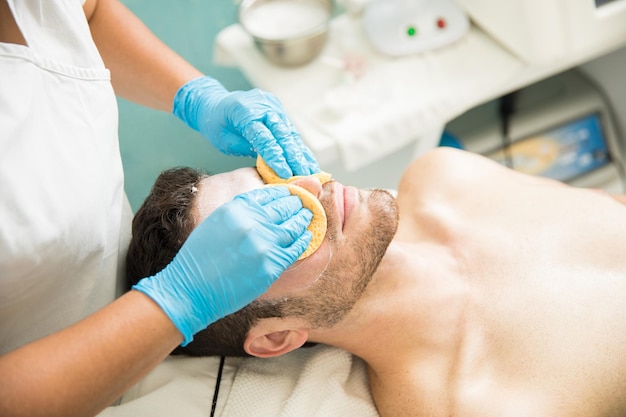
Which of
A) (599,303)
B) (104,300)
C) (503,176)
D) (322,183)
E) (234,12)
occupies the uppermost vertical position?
(234,12)

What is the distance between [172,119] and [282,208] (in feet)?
5.19

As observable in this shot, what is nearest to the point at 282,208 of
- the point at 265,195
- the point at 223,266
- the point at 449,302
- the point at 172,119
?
the point at 265,195

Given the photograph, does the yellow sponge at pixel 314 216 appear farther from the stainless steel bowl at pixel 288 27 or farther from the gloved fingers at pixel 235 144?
the stainless steel bowl at pixel 288 27

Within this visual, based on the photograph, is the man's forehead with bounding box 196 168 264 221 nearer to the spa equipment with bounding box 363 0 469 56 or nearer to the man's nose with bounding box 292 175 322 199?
the man's nose with bounding box 292 175 322 199

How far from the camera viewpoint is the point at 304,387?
155cm

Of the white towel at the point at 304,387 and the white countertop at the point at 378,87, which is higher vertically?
the white countertop at the point at 378,87

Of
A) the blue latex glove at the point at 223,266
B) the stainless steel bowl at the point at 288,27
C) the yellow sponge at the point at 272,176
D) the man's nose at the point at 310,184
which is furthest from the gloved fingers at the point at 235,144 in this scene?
A: the stainless steel bowl at the point at 288,27

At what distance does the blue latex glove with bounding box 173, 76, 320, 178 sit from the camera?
143cm

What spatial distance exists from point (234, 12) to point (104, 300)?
1726mm

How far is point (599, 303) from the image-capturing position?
153 centimetres

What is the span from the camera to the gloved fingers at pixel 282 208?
1.22 m

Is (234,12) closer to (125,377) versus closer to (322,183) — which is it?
(322,183)

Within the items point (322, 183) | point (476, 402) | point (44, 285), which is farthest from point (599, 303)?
point (44, 285)

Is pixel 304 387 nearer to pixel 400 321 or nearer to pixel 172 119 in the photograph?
pixel 400 321
